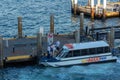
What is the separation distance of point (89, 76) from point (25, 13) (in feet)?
155

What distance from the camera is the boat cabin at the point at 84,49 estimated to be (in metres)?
56.2

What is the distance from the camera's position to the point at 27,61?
56656 mm

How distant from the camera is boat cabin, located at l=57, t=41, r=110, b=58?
56.2 meters

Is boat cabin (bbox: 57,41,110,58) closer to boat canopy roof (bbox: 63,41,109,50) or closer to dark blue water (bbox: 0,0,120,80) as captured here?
boat canopy roof (bbox: 63,41,109,50)

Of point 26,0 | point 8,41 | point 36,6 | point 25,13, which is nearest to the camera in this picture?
point 8,41

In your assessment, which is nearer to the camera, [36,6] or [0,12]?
[0,12]

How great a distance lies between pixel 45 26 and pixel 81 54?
2842 centimetres

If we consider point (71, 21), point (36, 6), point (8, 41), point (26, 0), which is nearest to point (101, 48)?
point (8, 41)

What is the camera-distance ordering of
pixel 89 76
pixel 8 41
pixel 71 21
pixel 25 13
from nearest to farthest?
Answer: pixel 89 76
pixel 8 41
pixel 71 21
pixel 25 13

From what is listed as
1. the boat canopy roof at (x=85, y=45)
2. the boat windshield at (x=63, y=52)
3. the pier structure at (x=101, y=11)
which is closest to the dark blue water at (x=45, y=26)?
the pier structure at (x=101, y=11)

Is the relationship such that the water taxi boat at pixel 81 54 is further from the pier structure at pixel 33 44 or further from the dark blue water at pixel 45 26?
the pier structure at pixel 33 44

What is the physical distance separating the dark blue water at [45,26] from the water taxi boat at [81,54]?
2.02ft

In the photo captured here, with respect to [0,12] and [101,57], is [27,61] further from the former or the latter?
[0,12]

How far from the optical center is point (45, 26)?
276 ft
